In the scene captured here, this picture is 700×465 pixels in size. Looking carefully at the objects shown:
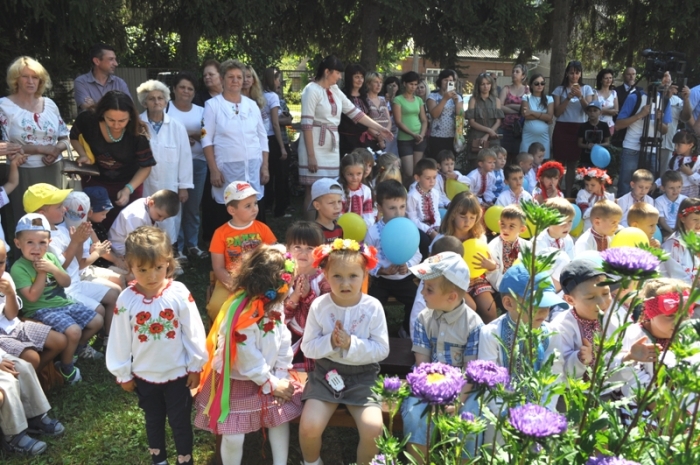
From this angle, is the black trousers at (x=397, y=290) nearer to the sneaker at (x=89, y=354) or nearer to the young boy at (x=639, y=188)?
the sneaker at (x=89, y=354)

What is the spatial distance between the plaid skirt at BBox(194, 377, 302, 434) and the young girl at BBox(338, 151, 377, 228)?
2313mm

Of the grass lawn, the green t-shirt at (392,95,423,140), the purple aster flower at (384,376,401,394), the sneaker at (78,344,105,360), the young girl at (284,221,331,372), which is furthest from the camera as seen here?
the green t-shirt at (392,95,423,140)

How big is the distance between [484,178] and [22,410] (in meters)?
4.87

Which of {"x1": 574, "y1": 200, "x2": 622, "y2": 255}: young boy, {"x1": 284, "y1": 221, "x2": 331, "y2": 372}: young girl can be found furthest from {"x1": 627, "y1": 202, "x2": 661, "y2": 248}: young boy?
{"x1": 284, "y1": 221, "x2": 331, "y2": 372}: young girl

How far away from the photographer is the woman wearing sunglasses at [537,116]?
8.24 m

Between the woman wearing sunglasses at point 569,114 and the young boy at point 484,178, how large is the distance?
2217mm

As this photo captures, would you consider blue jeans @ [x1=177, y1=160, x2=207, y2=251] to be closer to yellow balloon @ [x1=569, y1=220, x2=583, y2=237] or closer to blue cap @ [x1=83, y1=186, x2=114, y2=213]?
blue cap @ [x1=83, y1=186, x2=114, y2=213]

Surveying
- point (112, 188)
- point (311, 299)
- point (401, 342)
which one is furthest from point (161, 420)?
point (112, 188)

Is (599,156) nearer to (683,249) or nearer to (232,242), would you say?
(683,249)

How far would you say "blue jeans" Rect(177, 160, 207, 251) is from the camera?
5.98 metres

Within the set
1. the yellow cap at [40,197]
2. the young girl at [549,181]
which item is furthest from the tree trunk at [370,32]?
the yellow cap at [40,197]

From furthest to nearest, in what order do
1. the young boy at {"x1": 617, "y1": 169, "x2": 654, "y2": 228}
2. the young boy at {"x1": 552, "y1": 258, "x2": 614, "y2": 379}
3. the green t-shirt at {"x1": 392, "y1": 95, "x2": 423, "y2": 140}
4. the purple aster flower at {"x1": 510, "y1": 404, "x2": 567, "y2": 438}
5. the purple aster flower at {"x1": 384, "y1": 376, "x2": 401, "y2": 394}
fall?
1. the green t-shirt at {"x1": 392, "y1": 95, "x2": 423, "y2": 140}
2. the young boy at {"x1": 617, "y1": 169, "x2": 654, "y2": 228}
3. the young boy at {"x1": 552, "y1": 258, "x2": 614, "y2": 379}
4. the purple aster flower at {"x1": 384, "y1": 376, "x2": 401, "y2": 394}
5. the purple aster flower at {"x1": 510, "y1": 404, "x2": 567, "y2": 438}

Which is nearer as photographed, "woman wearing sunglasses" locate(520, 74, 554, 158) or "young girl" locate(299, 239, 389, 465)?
"young girl" locate(299, 239, 389, 465)

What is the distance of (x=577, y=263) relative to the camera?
281cm
